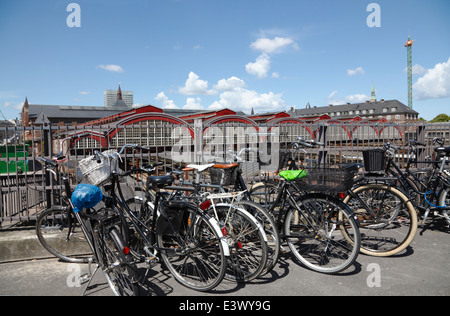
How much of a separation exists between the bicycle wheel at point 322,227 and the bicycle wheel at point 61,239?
255 cm

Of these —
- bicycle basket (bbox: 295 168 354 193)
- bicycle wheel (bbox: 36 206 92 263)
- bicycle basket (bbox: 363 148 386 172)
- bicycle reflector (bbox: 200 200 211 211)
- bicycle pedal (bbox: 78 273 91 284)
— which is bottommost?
bicycle pedal (bbox: 78 273 91 284)

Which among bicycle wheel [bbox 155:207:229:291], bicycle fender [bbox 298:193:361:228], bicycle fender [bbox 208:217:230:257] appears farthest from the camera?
bicycle fender [bbox 298:193:361:228]

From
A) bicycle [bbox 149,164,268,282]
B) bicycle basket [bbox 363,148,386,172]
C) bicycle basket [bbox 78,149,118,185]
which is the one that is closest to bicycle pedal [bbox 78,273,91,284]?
bicycle basket [bbox 78,149,118,185]

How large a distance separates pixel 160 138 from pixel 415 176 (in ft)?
14.0

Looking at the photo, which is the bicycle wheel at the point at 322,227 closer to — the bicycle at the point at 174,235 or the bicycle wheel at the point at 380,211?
the bicycle wheel at the point at 380,211

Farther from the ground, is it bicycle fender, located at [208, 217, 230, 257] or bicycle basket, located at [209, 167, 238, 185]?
bicycle basket, located at [209, 167, 238, 185]

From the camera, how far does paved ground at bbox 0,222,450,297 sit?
10.3 ft

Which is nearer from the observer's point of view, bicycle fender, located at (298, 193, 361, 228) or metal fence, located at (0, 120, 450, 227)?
bicycle fender, located at (298, 193, 361, 228)

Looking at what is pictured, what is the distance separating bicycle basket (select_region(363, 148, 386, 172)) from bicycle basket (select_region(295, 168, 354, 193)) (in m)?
1.06

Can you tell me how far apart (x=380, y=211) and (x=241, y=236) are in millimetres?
2041

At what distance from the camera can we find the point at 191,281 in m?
3.33

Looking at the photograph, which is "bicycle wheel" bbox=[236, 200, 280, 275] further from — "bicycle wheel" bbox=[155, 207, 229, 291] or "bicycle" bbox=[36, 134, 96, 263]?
"bicycle" bbox=[36, 134, 96, 263]
